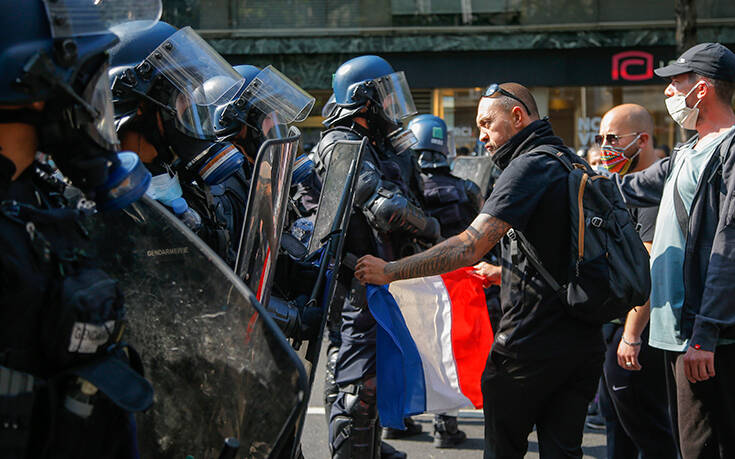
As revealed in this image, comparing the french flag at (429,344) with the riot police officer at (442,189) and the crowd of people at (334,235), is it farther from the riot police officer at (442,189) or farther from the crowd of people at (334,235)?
the riot police officer at (442,189)

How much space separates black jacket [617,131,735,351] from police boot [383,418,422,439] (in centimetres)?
247

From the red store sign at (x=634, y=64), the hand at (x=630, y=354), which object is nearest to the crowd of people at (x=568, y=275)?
the hand at (x=630, y=354)

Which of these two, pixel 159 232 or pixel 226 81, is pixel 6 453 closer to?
pixel 159 232

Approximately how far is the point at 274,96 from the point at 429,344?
139 cm

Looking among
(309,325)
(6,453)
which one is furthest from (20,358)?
(309,325)

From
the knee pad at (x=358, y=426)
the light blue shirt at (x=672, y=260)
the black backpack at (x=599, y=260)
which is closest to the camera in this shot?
the black backpack at (x=599, y=260)

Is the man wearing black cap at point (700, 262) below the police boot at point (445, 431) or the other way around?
the other way around

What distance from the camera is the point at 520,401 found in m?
2.88

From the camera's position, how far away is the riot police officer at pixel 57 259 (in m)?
1.41

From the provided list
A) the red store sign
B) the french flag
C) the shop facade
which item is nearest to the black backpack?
the french flag

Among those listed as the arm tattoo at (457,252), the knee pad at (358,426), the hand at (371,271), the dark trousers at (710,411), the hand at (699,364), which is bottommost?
the knee pad at (358,426)

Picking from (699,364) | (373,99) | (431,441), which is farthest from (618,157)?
(431,441)

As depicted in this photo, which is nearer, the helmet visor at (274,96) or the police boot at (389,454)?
the helmet visor at (274,96)

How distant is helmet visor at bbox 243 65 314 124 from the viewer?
10.9ft
